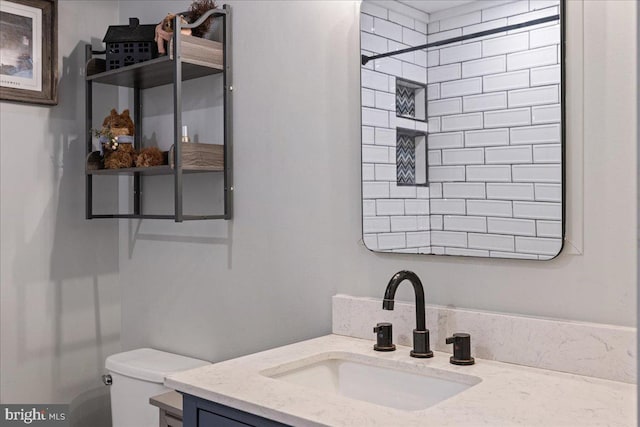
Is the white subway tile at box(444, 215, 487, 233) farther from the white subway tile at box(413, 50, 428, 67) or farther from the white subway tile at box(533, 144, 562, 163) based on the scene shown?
the white subway tile at box(413, 50, 428, 67)

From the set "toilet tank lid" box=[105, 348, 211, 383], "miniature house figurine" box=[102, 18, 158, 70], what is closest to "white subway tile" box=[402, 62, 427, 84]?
"miniature house figurine" box=[102, 18, 158, 70]

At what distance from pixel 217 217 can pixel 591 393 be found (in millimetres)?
1314

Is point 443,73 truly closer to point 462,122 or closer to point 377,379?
point 462,122

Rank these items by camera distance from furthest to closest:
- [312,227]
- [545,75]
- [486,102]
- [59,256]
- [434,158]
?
[59,256] → [312,227] → [434,158] → [486,102] → [545,75]

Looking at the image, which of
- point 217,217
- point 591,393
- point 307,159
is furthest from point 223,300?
point 591,393

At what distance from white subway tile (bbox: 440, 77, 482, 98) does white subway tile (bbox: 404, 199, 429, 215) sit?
29cm

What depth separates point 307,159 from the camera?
1.97m

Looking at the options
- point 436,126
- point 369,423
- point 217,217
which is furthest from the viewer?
point 217,217

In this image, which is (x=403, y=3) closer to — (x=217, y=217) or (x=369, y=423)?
(x=217, y=217)

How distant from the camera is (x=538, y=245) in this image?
4.88 ft

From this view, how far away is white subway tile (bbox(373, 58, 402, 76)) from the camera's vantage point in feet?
5.72

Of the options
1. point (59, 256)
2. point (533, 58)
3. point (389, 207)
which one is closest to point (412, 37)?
point (533, 58)

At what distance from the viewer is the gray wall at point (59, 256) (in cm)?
233

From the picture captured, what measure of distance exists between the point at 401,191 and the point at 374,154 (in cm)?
14
